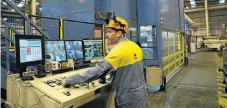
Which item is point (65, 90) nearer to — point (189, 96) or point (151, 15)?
point (189, 96)

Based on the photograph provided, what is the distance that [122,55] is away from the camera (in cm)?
165

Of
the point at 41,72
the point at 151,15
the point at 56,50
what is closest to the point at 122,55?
the point at 41,72

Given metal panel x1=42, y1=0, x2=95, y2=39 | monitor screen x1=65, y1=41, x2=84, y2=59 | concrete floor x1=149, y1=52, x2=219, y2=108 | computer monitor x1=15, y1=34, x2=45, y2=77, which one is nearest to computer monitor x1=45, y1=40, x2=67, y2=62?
monitor screen x1=65, y1=41, x2=84, y2=59

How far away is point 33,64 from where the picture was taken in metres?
2.04

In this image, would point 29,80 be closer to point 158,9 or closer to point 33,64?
point 33,64

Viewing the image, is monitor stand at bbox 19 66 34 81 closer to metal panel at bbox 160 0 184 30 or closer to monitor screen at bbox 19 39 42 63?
monitor screen at bbox 19 39 42 63

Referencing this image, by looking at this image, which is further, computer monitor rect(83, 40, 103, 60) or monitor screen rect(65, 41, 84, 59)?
computer monitor rect(83, 40, 103, 60)

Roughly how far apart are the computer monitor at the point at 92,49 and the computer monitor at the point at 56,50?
0.44 m

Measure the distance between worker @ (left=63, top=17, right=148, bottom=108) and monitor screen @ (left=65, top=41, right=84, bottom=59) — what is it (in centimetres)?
93

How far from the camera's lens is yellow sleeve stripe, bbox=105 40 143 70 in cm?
163

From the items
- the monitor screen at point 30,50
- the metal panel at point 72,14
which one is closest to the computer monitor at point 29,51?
the monitor screen at point 30,50

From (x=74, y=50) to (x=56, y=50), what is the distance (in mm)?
308

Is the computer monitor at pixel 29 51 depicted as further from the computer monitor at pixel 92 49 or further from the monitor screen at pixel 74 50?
the computer monitor at pixel 92 49

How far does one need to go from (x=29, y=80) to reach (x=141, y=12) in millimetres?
4128
